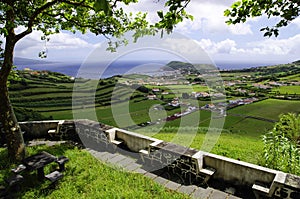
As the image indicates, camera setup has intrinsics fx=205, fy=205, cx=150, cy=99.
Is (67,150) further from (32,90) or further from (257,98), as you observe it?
(257,98)

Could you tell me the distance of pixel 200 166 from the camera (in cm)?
472

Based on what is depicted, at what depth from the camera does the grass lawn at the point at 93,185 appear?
4.18 meters

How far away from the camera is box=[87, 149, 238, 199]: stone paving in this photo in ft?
13.8

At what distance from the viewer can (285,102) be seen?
46.6 m

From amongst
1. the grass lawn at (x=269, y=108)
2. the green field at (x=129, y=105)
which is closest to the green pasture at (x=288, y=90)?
the grass lawn at (x=269, y=108)

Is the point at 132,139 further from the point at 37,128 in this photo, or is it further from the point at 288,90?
the point at 288,90

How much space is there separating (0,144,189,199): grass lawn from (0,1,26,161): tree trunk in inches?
15.3

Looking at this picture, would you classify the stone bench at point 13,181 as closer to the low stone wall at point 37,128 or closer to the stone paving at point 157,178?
the stone paving at point 157,178

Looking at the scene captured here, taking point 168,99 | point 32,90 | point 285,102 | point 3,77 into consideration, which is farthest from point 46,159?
point 285,102

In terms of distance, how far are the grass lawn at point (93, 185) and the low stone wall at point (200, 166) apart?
0.71 metres

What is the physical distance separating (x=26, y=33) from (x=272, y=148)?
6.72 metres

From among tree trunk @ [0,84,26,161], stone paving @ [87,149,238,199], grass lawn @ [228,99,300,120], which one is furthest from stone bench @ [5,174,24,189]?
grass lawn @ [228,99,300,120]

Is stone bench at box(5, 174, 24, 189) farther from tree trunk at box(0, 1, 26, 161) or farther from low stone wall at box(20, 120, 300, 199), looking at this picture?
low stone wall at box(20, 120, 300, 199)

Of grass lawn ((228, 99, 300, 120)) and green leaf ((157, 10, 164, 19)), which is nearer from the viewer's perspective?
green leaf ((157, 10, 164, 19))
